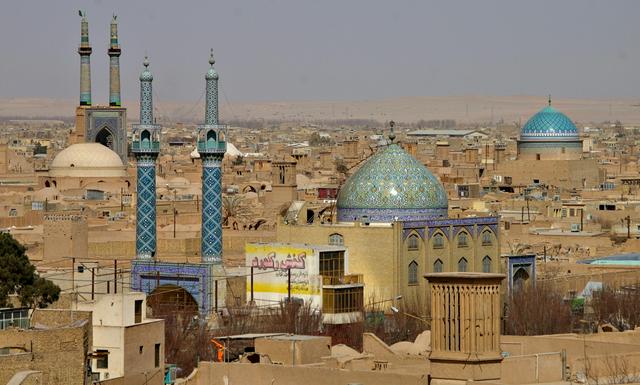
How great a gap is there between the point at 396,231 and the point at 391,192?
79 centimetres

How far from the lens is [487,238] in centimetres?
3116

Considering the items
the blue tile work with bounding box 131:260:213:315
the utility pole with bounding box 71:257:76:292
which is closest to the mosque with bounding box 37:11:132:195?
the utility pole with bounding box 71:257:76:292

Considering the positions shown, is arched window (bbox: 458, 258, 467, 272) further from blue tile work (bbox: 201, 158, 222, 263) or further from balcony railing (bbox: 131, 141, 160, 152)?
balcony railing (bbox: 131, 141, 160, 152)

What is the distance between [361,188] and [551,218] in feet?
50.2

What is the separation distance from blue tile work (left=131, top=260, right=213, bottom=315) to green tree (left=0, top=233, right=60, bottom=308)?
11.6 feet

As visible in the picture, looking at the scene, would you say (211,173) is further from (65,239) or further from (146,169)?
(65,239)

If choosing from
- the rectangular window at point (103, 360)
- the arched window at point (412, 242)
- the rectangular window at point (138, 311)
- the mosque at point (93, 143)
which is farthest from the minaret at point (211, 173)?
the mosque at point (93, 143)

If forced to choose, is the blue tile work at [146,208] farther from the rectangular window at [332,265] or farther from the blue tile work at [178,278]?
the rectangular window at [332,265]

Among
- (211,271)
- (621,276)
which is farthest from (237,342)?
(621,276)

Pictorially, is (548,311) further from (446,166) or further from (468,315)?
Result: (446,166)

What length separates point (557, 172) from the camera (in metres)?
61.1

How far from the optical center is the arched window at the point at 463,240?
30.6m

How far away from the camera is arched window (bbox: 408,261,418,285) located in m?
29.7

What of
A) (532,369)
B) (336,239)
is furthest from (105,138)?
(532,369)
